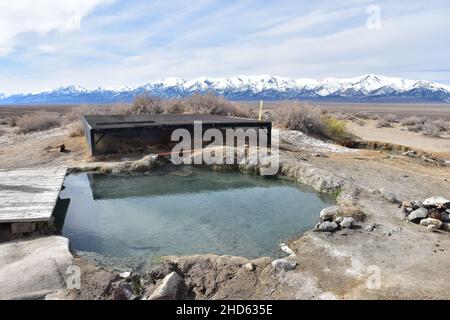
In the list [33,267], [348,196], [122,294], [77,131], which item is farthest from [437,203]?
[77,131]

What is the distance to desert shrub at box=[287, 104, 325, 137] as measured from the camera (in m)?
22.8

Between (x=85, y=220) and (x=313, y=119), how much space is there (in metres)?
17.1

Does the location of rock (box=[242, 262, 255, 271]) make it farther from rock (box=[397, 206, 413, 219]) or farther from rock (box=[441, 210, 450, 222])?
rock (box=[441, 210, 450, 222])

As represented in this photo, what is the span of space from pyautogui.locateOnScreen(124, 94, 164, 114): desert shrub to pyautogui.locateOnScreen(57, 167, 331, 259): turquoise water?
43.2ft

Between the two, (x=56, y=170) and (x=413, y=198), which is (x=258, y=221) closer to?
(x=413, y=198)

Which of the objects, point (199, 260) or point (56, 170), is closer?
point (199, 260)

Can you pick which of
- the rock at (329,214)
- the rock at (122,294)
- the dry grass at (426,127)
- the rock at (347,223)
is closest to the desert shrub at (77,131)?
the rock at (329,214)

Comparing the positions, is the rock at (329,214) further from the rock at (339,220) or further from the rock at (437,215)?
the rock at (437,215)

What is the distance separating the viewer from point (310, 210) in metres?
9.83

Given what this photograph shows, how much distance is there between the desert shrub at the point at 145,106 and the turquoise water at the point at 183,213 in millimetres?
13152

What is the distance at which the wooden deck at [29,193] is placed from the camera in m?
7.27

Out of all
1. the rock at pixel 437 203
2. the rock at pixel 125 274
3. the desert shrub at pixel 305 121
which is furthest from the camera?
the desert shrub at pixel 305 121

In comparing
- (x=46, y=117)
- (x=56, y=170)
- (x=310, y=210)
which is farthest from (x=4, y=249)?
(x=46, y=117)

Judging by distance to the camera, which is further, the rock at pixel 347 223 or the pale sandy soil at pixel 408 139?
the pale sandy soil at pixel 408 139
